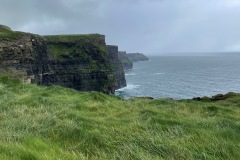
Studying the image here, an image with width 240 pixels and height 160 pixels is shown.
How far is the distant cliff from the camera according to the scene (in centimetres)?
6612

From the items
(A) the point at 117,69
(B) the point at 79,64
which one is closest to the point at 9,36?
(B) the point at 79,64

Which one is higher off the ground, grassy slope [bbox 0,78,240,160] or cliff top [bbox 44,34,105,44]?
cliff top [bbox 44,34,105,44]

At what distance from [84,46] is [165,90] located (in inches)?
1143

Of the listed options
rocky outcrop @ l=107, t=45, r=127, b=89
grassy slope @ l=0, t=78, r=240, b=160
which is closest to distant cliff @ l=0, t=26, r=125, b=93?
rocky outcrop @ l=107, t=45, r=127, b=89

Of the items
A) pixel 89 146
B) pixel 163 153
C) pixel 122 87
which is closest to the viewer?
pixel 163 153

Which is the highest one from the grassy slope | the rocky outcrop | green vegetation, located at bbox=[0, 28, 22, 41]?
green vegetation, located at bbox=[0, 28, 22, 41]

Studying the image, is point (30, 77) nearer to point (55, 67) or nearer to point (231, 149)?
point (55, 67)

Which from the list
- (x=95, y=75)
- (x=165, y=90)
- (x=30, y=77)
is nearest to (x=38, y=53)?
(x=30, y=77)

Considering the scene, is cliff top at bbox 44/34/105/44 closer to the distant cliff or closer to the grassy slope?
the distant cliff

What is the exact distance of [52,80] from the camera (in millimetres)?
89000

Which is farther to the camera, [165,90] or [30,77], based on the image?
[165,90]

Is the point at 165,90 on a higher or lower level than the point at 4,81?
lower

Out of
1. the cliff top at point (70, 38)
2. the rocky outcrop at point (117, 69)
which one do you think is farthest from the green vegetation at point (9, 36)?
the rocky outcrop at point (117, 69)

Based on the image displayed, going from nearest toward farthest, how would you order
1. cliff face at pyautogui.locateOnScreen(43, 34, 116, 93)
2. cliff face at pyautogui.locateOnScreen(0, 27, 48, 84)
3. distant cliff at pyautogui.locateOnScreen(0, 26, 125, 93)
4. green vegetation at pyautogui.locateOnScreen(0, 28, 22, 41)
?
cliff face at pyautogui.locateOnScreen(0, 27, 48, 84), green vegetation at pyautogui.locateOnScreen(0, 28, 22, 41), distant cliff at pyautogui.locateOnScreen(0, 26, 125, 93), cliff face at pyautogui.locateOnScreen(43, 34, 116, 93)
